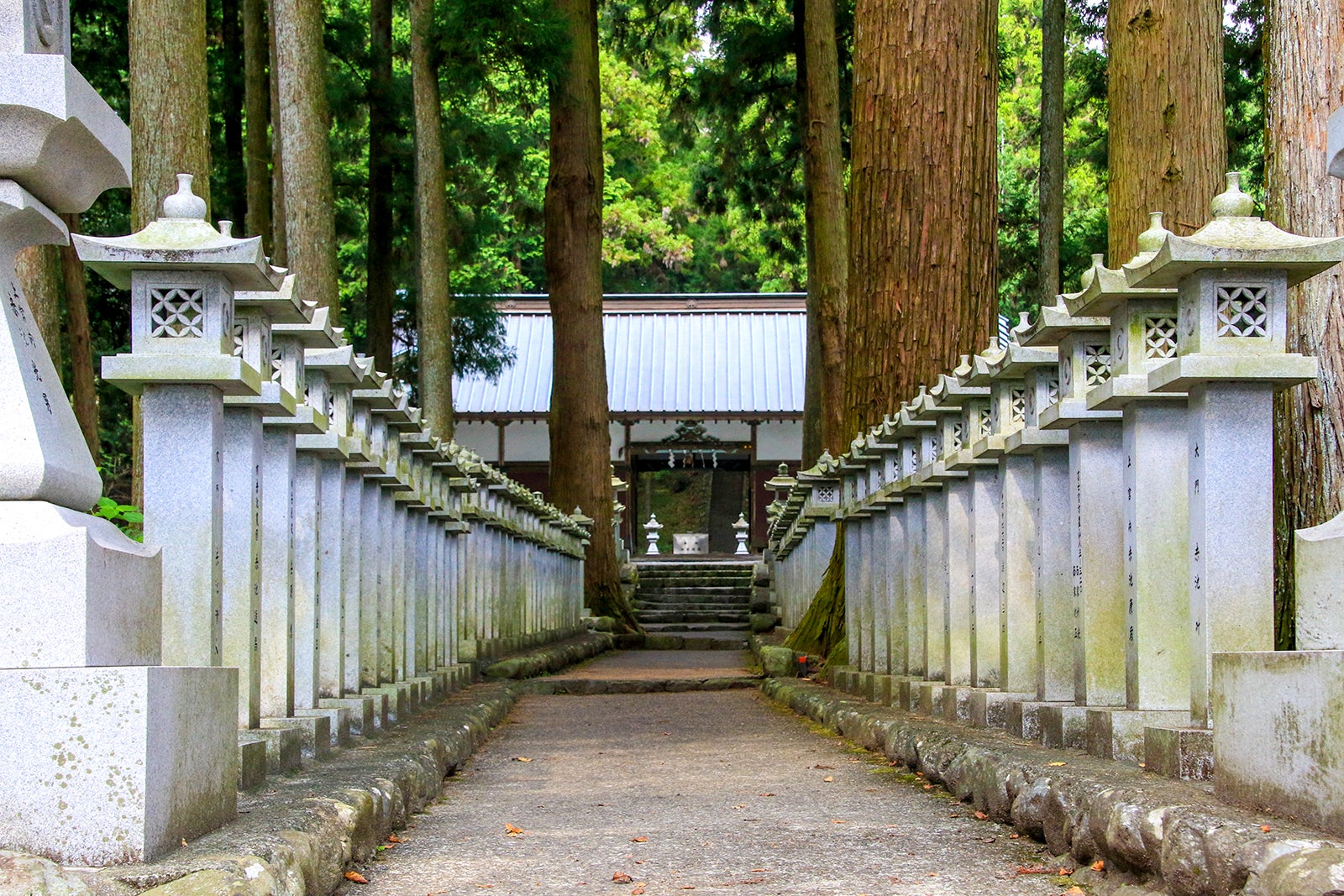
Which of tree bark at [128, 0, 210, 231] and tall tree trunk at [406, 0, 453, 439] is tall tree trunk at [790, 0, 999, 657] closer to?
tree bark at [128, 0, 210, 231]

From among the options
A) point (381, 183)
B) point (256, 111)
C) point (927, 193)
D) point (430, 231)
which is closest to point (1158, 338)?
point (927, 193)

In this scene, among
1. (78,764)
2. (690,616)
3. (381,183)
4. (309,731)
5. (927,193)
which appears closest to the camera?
(78,764)

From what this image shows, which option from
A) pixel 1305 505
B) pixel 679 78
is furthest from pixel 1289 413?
pixel 679 78

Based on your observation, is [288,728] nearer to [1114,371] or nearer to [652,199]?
[1114,371]

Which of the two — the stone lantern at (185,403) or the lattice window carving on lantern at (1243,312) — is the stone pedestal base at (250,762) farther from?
the lattice window carving on lantern at (1243,312)

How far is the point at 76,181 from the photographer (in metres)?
3.75

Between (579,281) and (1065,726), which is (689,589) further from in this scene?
(1065,726)

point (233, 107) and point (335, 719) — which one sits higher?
point (233, 107)

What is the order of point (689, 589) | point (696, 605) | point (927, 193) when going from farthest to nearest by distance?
point (689, 589) < point (696, 605) < point (927, 193)

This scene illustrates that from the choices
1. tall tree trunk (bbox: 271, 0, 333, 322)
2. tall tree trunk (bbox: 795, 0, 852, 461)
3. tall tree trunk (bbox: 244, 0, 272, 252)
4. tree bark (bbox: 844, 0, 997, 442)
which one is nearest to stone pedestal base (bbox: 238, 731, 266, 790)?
tree bark (bbox: 844, 0, 997, 442)

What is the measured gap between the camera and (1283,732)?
3461mm

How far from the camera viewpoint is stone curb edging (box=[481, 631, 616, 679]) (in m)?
12.8

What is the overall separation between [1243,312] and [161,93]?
7648 millimetres

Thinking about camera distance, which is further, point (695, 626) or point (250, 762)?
point (695, 626)
